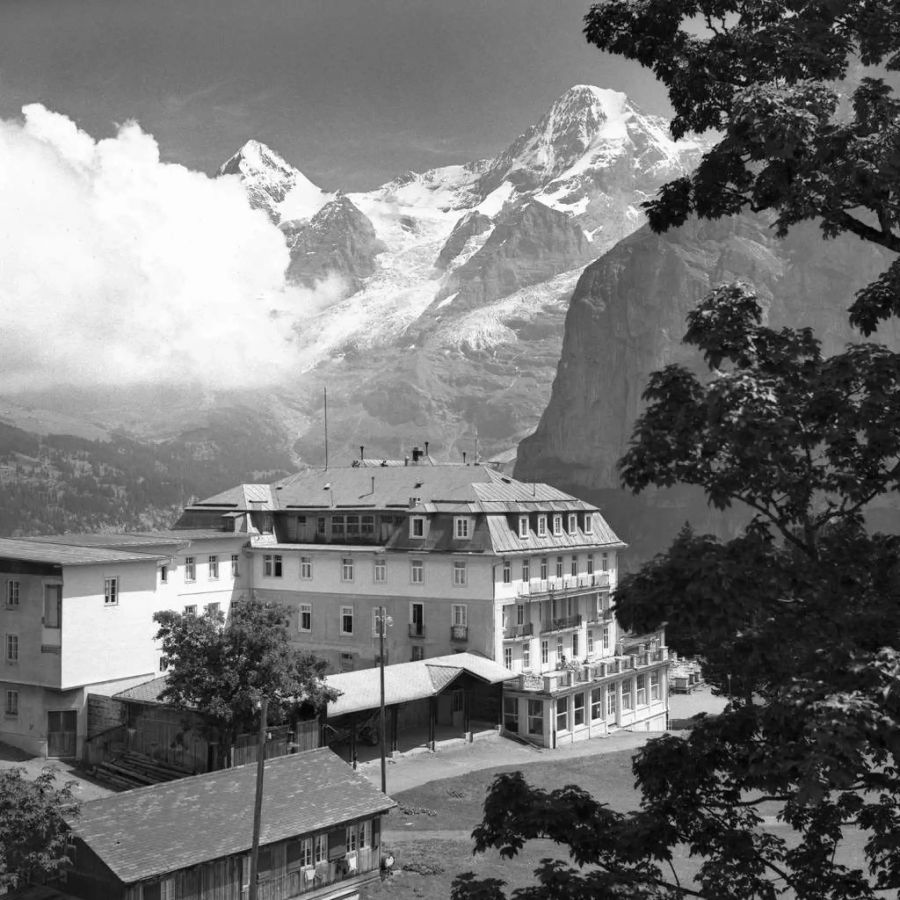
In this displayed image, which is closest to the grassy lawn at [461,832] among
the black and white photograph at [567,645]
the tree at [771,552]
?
the black and white photograph at [567,645]

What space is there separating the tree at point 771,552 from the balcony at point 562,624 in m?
63.8

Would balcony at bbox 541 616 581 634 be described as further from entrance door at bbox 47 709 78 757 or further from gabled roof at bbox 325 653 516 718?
entrance door at bbox 47 709 78 757

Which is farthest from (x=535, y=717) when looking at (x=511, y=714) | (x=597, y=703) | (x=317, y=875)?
(x=317, y=875)

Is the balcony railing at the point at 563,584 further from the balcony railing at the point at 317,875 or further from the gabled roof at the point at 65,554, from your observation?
the balcony railing at the point at 317,875

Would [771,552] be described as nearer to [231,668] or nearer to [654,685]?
[231,668]

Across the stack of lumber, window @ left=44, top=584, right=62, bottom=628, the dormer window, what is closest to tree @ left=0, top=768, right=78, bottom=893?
the stack of lumber

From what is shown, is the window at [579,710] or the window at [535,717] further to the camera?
the window at [579,710]

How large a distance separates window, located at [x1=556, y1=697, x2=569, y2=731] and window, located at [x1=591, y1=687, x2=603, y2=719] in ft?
11.4

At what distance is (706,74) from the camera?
519 inches

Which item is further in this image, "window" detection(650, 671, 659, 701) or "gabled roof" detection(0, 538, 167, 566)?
"window" detection(650, 671, 659, 701)

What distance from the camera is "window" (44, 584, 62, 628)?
177ft

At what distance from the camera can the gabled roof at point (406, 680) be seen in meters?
Result: 56.1

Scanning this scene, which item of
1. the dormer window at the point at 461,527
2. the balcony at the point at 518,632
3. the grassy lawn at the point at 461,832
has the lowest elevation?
the grassy lawn at the point at 461,832

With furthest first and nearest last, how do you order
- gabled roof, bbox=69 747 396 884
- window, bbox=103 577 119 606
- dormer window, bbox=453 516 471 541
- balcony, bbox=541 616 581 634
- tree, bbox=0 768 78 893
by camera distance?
balcony, bbox=541 616 581 634 < dormer window, bbox=453 516 471 541 < window, bbox=103 577 119 606 < gabled roof, bbox=69 747 396 884 < tree, bbox=0 768 78 893
